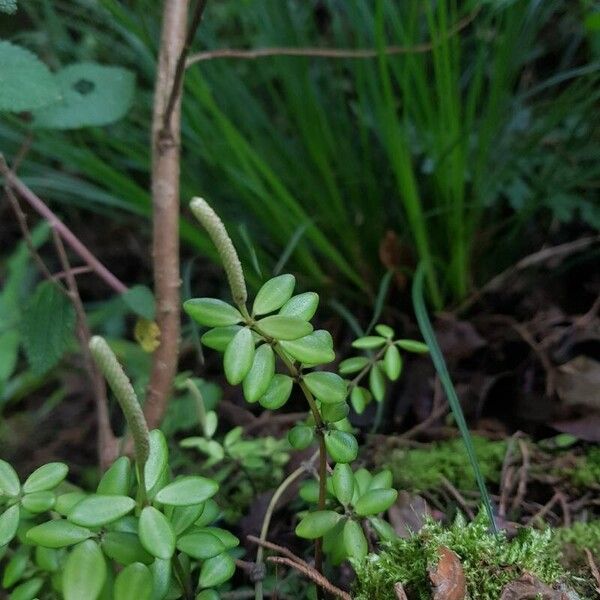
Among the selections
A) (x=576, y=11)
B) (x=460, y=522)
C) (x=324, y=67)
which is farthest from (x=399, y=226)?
(x=460, y=522)

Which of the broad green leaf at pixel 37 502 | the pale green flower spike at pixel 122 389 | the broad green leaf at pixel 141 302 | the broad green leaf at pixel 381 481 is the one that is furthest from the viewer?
the broad green leaf at pixel 141 302

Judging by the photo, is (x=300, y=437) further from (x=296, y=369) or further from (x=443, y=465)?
(x=443, y=465)

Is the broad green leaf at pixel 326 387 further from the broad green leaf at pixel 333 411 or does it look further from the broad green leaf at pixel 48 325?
the broad green leaf at pixel 48 325

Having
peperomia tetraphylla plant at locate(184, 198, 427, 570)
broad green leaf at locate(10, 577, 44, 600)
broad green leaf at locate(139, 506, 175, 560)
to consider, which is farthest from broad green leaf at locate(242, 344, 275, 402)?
broad green leaf at locate(10, 577, 44, 600)

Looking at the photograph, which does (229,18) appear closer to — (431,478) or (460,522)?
(431,478)

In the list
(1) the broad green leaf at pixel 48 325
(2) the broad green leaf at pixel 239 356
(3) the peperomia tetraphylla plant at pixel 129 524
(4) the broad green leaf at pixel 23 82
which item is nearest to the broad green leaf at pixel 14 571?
(3) the peperomia tetraphylla plant at pixel 129 524

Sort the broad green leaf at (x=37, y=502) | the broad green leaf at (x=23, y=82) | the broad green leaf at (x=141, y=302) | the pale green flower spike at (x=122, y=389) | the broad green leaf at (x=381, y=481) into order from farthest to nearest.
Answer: the broad green leaf at (x=141, y=302) < the broad green leaf at (x=23, y=82) < the broad green leaf at (x=381, y=481) < the broad green leaf at (x=37, y=502) < the pale green flower spike at (x=122, y=389)

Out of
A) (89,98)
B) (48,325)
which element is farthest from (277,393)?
(89,98)
